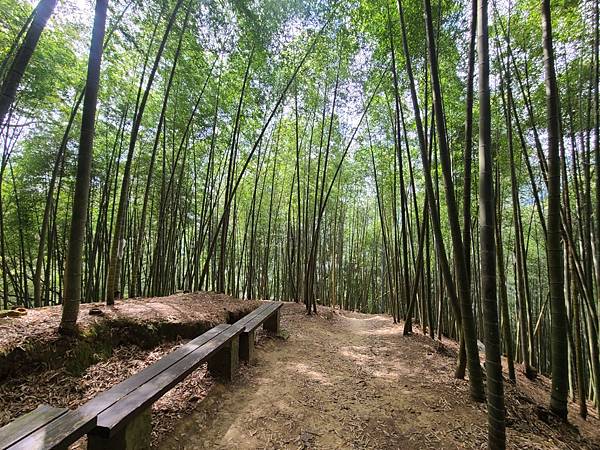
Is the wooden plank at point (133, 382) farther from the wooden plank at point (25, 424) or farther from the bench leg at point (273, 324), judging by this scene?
the bench leg at point (273, 324)

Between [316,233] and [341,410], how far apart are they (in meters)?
3.84

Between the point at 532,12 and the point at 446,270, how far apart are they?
348 cm

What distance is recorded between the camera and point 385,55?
13.9 ft

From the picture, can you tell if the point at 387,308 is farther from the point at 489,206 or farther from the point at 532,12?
the point at 489,206

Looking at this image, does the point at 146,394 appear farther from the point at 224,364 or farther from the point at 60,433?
the point at 224,364

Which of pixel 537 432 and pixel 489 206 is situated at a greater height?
pixel 489 206

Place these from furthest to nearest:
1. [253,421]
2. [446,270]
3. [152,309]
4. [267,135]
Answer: [267,135] < [152,309] < [446,270] < [253,421]

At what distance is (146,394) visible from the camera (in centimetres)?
149

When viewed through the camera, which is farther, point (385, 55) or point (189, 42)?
point (385, 55)

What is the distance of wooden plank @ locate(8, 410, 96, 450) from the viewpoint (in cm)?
104

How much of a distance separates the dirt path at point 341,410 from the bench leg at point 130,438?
0.61 feet

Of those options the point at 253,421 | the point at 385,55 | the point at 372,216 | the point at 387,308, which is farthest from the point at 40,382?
the point at 372,216

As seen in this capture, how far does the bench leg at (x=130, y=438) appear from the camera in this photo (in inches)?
51.7

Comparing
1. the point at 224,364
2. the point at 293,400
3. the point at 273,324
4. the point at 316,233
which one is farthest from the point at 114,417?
the point at 316,233
